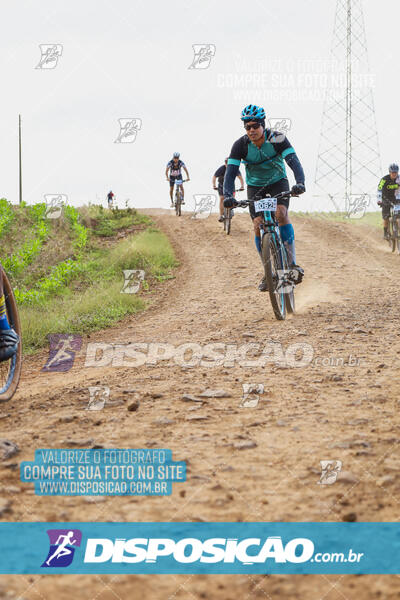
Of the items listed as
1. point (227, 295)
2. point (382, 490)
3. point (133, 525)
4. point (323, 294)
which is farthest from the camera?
point (227, 295)

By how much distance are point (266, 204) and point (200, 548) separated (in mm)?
5642

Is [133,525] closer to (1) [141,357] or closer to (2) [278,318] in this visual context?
(1) [141,357]

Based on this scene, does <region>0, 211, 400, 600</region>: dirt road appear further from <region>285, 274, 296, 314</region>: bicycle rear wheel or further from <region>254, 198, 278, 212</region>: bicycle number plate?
<region>254, 198, 278, 212</region>: bicycle number plate

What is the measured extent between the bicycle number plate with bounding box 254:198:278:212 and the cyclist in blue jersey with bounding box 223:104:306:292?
127mm

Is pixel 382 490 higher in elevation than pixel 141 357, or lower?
higher

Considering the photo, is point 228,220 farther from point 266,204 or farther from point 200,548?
point 200,548

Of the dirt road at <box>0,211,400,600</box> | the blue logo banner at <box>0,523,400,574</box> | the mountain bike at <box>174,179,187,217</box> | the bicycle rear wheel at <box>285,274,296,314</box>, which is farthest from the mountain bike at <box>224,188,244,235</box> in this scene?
the blue logo banner at <box>0,523,400,574</box>

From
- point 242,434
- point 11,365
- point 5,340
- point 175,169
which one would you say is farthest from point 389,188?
point 242,434

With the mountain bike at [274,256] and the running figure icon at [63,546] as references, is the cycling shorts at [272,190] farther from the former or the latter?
the running figure icon at [63,546]

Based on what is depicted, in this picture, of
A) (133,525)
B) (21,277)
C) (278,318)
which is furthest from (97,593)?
(21,277)

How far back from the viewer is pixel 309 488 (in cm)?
274

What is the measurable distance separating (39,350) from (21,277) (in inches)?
281

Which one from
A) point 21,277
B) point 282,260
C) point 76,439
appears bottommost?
point 21,277

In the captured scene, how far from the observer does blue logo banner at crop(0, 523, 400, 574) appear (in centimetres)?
225
